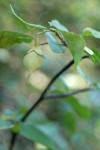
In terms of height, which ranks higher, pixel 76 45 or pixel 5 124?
pixel 76 45

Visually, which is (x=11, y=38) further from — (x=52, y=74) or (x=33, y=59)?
(x=52, y=74)

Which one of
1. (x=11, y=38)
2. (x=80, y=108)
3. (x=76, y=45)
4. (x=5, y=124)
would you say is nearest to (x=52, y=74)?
(x=80, y=108)

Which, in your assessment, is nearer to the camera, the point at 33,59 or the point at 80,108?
the point at 33,59

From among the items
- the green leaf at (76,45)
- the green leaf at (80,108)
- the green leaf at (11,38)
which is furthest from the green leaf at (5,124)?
the green leaf at (76,45)

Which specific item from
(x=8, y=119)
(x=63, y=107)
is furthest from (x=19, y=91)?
(x=8, y=119)

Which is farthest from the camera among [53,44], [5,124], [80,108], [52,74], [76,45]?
[52,74]

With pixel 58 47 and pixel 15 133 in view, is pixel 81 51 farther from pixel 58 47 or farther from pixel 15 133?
pixel 15 133
